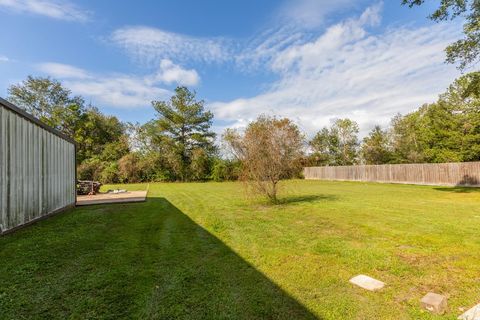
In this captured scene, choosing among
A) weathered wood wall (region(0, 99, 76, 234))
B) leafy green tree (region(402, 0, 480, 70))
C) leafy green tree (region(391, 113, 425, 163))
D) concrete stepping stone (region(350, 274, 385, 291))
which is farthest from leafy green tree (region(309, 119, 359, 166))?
concrete stepping stone (region(350, 274, 385, 291))

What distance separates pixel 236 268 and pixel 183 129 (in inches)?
1072

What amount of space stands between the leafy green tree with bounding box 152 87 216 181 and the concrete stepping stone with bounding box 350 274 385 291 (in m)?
25.7

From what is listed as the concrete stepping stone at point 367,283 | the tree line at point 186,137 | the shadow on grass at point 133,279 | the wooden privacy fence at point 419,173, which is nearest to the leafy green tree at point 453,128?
the tree line at point 186,137

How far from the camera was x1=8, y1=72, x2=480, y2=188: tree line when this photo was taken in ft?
77.9

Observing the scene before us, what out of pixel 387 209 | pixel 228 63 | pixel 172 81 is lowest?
pixel 387 209

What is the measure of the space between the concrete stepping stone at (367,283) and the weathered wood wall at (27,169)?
6301mm

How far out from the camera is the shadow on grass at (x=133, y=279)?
243 centimetres

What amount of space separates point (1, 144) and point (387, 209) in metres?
9.94

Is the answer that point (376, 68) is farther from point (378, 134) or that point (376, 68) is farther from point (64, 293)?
point (378, 134)

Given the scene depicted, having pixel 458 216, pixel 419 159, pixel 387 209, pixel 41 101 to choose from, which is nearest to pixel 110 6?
pixel 387 209

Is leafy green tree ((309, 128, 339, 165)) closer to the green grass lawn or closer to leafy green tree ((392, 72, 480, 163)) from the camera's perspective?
leafy green tree ((392, 72, 480, 163))

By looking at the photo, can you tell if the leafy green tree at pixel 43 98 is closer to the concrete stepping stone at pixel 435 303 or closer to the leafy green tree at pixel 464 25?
the leafy green tree at pixel 464 25

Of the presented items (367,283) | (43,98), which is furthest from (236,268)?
(43,98)

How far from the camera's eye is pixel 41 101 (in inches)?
1208
